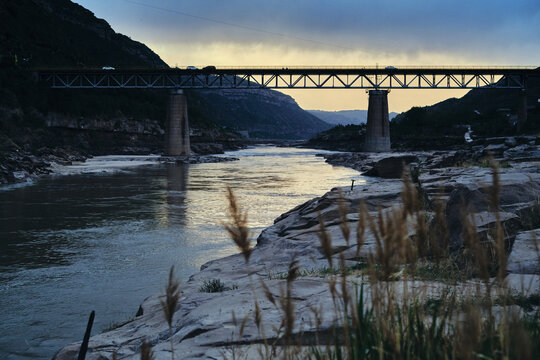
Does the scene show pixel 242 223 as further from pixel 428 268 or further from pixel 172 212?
pixel 172 212

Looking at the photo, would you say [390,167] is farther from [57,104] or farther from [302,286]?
[57,104]

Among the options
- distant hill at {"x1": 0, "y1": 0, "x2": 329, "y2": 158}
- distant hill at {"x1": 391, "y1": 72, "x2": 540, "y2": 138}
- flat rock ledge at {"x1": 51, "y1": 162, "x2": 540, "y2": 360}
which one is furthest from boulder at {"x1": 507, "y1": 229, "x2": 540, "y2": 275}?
distant hill at {"x1": 391, "y1": 72, "x2": 540, "y2": 138}

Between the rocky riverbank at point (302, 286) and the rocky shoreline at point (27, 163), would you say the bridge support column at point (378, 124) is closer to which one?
the rocky shoreline at point (27, 163)

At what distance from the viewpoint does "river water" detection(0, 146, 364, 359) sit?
804 cm

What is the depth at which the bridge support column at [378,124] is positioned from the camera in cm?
8394

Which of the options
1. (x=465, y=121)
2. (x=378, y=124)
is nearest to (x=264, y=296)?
(x=378, y=124)

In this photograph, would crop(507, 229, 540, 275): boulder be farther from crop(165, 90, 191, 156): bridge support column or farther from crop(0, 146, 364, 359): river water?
crop(165, 90, 191, 156): bridge support column

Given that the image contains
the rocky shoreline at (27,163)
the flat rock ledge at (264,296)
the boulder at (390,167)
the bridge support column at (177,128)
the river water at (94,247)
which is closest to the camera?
the flat rock ledge at (264,296)

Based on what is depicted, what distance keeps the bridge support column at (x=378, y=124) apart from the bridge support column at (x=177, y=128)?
97.9 feet

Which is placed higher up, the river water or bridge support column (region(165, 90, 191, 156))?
bridge support column (region(165, 90, 191, 156))

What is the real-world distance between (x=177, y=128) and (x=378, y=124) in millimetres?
32824

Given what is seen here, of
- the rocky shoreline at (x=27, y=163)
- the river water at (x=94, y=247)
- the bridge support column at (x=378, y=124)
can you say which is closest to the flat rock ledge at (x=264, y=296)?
the river water at (x=94, y=247)

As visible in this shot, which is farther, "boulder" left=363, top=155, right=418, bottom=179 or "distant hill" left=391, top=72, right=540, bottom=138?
"distant hill" left=391, top=72, right=540, bottom=138

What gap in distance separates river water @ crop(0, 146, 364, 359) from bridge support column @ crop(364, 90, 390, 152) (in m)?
55.9
